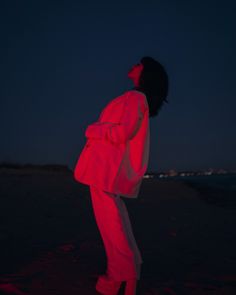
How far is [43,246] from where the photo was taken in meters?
4.04

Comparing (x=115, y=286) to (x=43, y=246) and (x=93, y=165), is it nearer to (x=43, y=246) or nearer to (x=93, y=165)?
(x=93, y=165)

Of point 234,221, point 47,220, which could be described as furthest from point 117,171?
point 234,221

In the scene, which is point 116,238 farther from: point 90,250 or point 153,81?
point 90,250

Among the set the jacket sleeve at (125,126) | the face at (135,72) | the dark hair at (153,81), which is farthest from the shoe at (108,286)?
the face at (135,72)

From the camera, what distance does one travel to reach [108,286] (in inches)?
105

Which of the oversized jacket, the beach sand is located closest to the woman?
the oversized jacket

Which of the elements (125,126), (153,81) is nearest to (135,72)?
(153,81)

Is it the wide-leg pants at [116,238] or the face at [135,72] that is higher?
the face at [135,72]

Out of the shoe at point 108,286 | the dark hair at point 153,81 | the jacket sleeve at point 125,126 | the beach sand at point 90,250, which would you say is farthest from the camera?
the beach sand at point 90,250

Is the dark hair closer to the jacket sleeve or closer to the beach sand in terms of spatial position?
the jacket sleeve

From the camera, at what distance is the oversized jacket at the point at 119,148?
2.56 m

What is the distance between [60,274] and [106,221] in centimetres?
89

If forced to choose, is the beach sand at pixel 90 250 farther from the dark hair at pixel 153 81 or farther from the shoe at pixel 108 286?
the dark hair at pixel 153 81

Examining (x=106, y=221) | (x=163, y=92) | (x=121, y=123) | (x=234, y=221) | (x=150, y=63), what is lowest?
(x=234, y=221)
